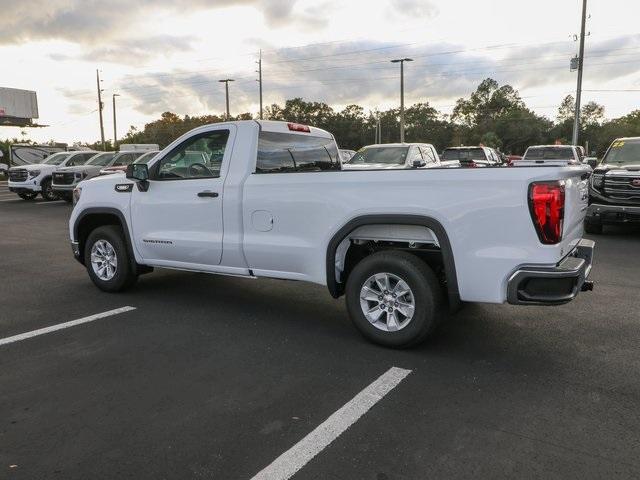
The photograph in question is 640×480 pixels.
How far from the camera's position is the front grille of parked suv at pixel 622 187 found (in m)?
9.95

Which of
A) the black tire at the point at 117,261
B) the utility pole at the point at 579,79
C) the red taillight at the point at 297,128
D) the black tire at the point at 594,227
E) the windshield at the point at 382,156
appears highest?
the utility pole at the point at 579,79

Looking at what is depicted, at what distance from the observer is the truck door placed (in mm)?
5289

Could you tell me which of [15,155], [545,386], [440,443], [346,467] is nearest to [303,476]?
[346,467]

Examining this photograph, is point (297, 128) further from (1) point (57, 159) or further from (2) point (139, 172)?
(1) point (57, 159)

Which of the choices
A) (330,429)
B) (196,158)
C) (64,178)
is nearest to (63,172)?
(64,178)

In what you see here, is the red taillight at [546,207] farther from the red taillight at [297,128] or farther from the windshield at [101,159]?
the windshield at [101,159]

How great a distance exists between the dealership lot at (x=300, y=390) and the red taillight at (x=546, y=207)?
3.53 ft

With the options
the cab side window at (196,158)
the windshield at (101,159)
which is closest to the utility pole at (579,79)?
the windshield at (101,159)

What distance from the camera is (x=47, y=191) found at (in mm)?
20375

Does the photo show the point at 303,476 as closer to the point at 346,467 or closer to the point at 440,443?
the point at 346,467

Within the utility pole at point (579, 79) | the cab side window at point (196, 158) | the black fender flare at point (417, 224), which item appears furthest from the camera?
the utility pole at point (579, 79)

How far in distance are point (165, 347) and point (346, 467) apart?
7.56 feet

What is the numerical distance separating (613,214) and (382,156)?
5.68m

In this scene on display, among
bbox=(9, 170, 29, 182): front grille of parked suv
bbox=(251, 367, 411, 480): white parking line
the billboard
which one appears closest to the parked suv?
bbox=(9, 170, 29, 182): front grille of parked suv
